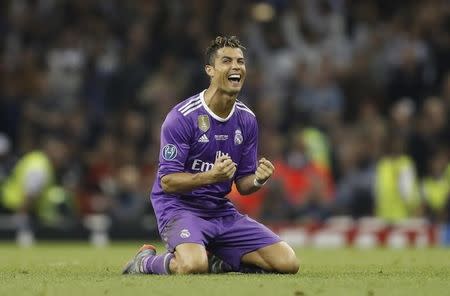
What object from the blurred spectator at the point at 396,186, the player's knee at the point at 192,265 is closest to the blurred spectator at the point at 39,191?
the blurred spectator at the point at 396,186

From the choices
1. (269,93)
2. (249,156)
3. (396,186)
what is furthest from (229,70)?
(269,93)

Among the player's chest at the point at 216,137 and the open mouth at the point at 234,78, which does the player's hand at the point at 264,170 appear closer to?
the player's chest at the point at 216,137

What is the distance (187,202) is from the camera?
36.0 ft

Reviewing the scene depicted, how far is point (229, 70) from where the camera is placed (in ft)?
35.6

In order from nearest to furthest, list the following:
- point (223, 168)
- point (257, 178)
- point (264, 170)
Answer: point (223, 168), point (264, 170), point (257, 178)

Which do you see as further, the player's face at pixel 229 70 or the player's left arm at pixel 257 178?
the player's face at pixel 229 70

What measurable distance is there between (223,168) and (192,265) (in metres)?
0.82

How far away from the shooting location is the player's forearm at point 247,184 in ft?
36.3

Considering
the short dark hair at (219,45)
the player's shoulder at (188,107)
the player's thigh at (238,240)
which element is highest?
the short dark hair at (219,45)

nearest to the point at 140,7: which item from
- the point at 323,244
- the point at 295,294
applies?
the point at 323,244

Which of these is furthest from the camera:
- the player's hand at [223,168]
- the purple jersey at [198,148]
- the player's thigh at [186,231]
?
the purple jersey at [198,148]

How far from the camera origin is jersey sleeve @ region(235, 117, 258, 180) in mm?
11242

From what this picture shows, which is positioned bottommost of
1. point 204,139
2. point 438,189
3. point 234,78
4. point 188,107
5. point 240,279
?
point 240,279

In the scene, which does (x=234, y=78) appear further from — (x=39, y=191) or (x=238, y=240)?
(x=39, y=191)
